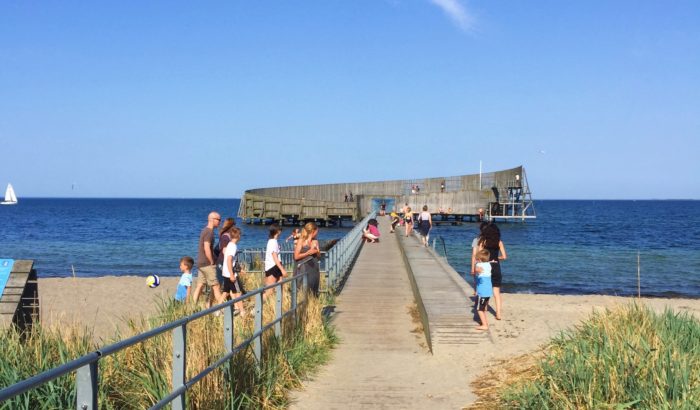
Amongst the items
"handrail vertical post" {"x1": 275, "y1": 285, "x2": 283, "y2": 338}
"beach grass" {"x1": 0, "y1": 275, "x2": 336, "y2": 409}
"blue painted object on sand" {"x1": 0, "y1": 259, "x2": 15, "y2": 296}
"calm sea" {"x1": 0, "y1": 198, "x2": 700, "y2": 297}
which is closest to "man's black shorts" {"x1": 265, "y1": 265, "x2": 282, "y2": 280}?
"handrail vertical post" {"x1": 275, "y1": 285, "x2": 283, "y2": 338}

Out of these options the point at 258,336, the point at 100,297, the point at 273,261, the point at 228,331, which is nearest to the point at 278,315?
the point at 258,336

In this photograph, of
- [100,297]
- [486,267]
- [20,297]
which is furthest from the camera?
[100,297]

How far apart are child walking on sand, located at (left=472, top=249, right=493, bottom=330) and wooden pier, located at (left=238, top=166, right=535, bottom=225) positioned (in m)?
54.6

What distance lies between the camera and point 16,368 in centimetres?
552

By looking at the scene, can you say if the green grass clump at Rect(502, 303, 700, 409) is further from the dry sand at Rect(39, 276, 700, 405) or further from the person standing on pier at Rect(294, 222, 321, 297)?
the person standing on pier at Rect(294, 222, 321, 297)

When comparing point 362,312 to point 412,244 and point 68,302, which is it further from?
point 412,244

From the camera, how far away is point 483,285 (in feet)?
33.8

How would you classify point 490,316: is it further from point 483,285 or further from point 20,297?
point 20,297

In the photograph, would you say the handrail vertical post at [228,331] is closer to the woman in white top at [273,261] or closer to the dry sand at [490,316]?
the dry sand at [490,316]

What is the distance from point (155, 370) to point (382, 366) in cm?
352

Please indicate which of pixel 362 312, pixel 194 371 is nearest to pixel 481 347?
pixel 362 312

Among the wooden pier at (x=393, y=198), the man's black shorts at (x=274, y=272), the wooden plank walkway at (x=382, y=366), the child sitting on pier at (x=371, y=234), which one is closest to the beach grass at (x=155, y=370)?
the wooden plank walkway at (x=382, y=366)

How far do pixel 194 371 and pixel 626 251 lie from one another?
134 ft

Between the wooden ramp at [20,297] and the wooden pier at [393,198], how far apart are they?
5504 cm
